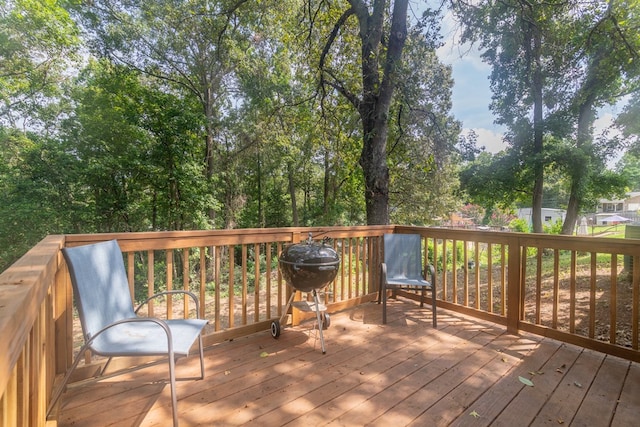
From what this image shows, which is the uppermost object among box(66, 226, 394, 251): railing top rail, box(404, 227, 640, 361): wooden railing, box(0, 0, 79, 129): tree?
box(0, 0, 79, 129): tree

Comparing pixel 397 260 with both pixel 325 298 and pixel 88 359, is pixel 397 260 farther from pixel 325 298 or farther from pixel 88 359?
pixel 88 359

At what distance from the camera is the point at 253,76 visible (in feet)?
33.8

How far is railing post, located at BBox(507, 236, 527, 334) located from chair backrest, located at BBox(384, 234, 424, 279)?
895 millimetres

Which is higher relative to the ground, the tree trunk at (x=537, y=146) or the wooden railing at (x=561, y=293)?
the tree trunk at (x=537, y=146)

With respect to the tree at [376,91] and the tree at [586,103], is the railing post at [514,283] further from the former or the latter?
the tree at [586,103]

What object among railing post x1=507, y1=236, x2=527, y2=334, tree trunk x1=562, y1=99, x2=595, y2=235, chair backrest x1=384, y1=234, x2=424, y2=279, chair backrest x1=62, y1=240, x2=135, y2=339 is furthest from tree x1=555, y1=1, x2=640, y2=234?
chair backrest x1=62, y1=240, x2=135, y2=339

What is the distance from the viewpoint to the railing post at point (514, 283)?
290cm

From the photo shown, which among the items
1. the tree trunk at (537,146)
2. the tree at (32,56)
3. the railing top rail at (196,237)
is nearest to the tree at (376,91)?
the railing top rail at (196,237)

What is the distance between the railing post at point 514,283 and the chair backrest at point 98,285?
331 cm

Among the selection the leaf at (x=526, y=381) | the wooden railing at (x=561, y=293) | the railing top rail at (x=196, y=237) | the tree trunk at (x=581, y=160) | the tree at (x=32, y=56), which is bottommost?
the leaf at (x=526, y=381)

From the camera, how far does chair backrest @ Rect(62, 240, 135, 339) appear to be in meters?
1.65

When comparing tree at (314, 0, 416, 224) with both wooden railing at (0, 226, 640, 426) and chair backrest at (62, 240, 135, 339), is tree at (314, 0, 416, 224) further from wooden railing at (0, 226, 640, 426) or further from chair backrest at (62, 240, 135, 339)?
chair backrest at (62, 240, 135, 339)

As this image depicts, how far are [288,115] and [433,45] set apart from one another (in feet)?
16.0

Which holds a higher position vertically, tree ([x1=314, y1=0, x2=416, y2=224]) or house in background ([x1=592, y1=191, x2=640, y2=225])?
tree ([x1=314, y1=0, x2=416, y2=224])
